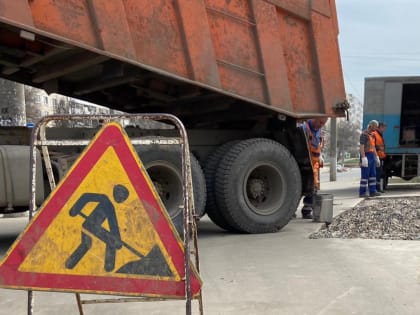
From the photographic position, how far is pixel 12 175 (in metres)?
6.43

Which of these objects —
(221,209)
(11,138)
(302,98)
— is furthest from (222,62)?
(11,138)

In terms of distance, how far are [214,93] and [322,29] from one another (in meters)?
1.94

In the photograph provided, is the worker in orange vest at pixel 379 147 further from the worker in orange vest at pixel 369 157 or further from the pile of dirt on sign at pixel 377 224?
the pile of dirt on sign at pixel 377 224

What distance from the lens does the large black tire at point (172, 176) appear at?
6723mm

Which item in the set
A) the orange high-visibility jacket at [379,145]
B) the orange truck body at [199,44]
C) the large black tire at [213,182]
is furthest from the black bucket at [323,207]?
the orange high-visibility jacket at [379,145]

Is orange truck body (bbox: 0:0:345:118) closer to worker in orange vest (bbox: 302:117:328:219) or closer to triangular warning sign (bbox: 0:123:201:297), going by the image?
worker in orange vest (bbox: 302:117:328:219)

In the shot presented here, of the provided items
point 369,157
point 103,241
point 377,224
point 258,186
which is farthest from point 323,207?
point 103,241

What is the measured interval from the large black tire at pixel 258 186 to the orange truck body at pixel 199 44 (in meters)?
0.67

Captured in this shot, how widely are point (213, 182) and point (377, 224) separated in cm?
235

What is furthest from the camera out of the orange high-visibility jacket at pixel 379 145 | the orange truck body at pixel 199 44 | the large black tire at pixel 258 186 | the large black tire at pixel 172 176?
the orange high-visibility jacket at pixel 379 145

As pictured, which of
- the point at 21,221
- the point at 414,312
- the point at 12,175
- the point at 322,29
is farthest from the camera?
the point at 21,221

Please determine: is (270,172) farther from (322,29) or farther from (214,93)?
(322,29)

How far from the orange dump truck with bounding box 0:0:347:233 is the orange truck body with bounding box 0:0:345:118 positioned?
14 mm

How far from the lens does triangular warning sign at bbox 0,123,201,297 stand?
10.3 ft
